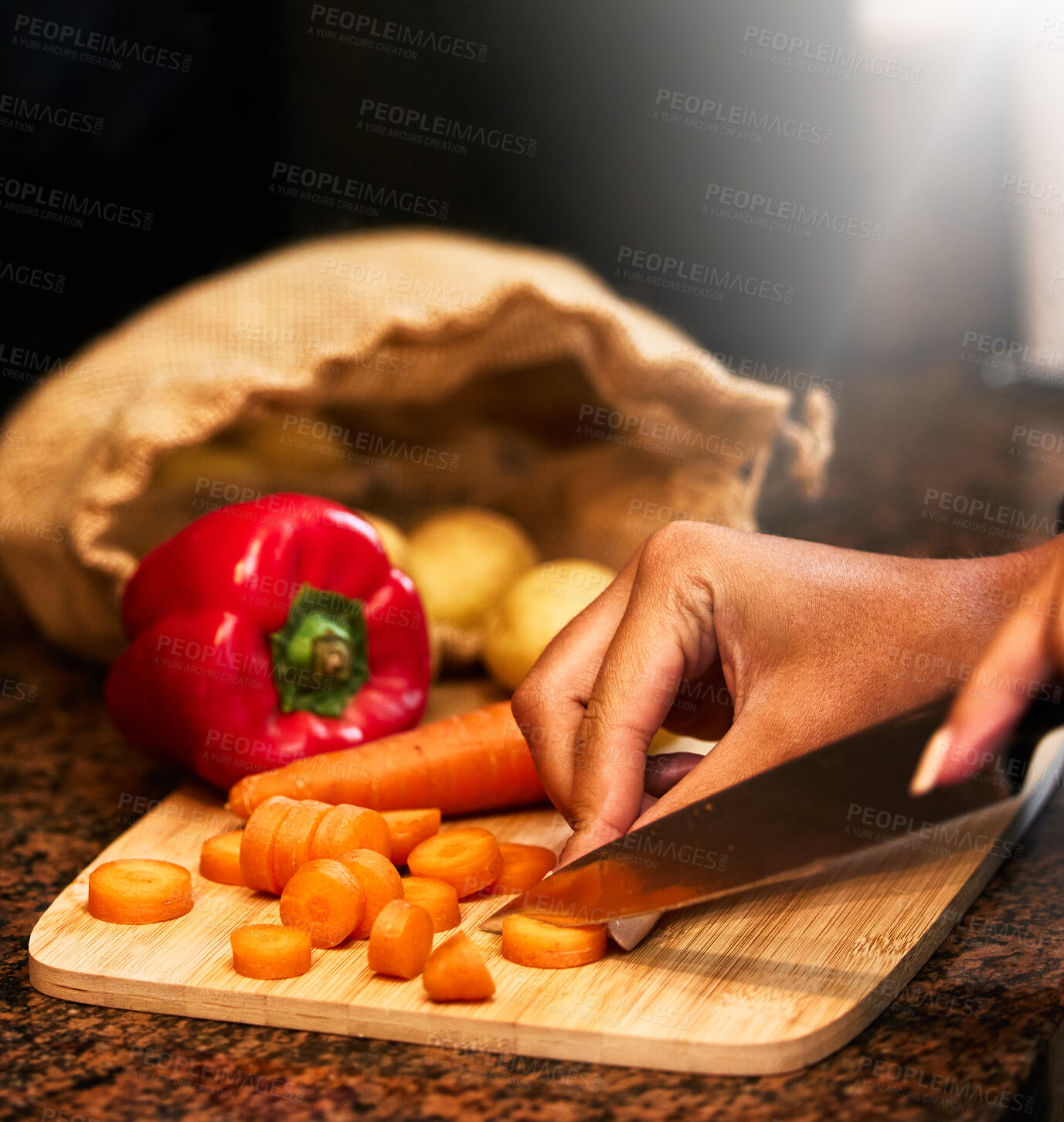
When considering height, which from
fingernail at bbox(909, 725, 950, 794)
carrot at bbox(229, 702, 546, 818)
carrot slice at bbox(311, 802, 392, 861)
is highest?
fingernail at bbox(909, 725, 950, 794)

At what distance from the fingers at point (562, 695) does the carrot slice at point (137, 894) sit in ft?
1.06

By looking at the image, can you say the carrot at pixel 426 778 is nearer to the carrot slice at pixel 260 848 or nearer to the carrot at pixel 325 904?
the carrot slice at pixel 260 848

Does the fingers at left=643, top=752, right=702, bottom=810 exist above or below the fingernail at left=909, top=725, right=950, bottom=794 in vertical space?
below

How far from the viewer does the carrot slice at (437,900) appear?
0.93 m

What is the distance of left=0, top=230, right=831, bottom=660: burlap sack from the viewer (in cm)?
149

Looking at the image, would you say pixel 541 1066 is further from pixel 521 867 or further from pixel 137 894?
pixel 137 894

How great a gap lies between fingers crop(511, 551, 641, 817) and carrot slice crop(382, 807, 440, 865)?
0.13m

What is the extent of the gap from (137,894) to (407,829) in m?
0.24

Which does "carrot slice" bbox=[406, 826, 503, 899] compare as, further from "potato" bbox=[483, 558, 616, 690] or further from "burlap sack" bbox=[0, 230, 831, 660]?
Result: "burlap sack" bbox=[0, 230, 831, 660]

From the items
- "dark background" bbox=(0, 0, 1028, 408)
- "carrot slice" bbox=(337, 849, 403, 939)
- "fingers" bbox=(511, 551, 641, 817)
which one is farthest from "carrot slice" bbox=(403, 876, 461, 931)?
"dark background" bbox=(0, 0, 1028, 408)

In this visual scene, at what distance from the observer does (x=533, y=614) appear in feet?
4.75

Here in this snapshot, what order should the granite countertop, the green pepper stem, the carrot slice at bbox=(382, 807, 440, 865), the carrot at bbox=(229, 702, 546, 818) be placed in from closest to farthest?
the granite countertop, the carrot slice at bbox=(382, 807, 440, 865), the carrot at bbox=(229, 702, 546, 818), the green pepper stem

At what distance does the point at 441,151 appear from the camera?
7.25 ft

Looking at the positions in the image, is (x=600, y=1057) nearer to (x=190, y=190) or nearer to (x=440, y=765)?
(x=440, y=765)
